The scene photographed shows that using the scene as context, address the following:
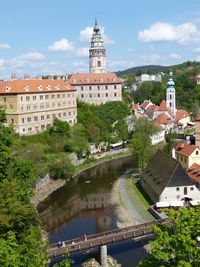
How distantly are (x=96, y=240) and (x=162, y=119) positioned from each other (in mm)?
52777

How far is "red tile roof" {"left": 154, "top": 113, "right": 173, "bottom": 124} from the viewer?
72.8m

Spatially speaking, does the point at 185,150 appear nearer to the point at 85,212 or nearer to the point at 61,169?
the point at 85,212

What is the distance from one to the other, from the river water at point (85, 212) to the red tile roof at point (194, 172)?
343 inches

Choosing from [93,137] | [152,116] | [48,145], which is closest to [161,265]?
[48,145]

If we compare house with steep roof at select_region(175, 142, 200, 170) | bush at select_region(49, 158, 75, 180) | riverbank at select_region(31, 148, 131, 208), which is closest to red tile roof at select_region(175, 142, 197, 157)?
house with steep roof at select_region(175, 142, 200, 170)

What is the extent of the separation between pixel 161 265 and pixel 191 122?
7261 cm

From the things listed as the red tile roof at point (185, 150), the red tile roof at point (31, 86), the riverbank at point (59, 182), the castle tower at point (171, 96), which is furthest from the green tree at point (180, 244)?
the castle tower at point (171, 96)

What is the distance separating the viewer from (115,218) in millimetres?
30484

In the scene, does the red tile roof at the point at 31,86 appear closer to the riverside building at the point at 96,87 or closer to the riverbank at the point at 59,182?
the riverside building at the point at 96,87

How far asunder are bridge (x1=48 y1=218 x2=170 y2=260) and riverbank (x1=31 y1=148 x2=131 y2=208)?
1175 centimetres

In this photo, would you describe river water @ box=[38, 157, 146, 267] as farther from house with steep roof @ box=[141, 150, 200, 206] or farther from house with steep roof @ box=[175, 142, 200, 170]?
house with steep roof @ box=[175, 142, 200, 170]

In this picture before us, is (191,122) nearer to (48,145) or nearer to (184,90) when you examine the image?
(184,90)

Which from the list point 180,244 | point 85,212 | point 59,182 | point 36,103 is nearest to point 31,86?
point 36,103

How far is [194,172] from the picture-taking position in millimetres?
35594
